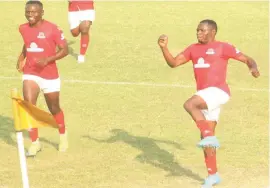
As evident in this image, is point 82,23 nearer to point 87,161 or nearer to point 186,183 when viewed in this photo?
point 87,161

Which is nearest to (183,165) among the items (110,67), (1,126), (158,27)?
(1,126)

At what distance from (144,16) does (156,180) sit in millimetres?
13548

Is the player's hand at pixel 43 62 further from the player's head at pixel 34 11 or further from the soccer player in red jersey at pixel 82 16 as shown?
the soccer player in red jersey at pixel 82 16

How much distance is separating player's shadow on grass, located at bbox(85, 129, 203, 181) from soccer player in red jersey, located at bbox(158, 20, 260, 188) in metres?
0.86

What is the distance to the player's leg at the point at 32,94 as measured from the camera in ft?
40.7

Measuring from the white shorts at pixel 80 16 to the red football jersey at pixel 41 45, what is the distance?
6177mm

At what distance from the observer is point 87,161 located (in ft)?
40.7

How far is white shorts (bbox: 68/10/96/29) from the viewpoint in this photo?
61.5ft

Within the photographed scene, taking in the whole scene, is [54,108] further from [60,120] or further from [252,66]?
[252,66]

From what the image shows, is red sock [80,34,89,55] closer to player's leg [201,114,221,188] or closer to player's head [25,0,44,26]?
player's head [25,0,44,26]

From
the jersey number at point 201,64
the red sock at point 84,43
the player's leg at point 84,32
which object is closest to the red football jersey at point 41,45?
the jersey number at point 201,64

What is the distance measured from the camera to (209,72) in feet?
37.0

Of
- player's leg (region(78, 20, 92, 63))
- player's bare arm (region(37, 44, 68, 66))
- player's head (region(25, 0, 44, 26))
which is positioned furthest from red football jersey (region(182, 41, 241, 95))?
player's leg (region(78, 20, 92, 63))

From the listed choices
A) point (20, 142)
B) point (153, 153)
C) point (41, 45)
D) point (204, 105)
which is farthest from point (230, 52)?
point (20, 142)
